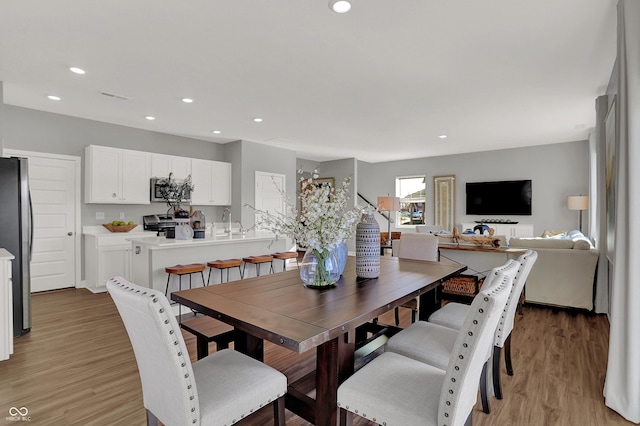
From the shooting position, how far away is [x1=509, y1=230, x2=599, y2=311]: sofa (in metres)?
3.88

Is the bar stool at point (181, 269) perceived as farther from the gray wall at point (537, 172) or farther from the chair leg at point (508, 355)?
the gray wall at point (537, 172)

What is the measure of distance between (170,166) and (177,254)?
8.64 feet

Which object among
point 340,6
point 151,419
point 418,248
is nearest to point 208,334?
point 151,419

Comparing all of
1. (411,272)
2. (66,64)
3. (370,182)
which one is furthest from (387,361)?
(370,182)

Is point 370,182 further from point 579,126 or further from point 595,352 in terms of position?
point 595,352

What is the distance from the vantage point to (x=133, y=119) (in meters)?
5.20

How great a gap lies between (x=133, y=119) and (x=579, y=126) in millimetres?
7282

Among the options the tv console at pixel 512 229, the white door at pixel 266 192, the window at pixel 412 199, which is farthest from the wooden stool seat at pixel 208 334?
the window at pixel 412 199

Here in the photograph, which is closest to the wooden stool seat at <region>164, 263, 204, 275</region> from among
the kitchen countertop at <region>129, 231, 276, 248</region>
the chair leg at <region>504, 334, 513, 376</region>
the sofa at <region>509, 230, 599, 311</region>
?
the kitchen countertop at <region>129, 231, 276, 248</region>

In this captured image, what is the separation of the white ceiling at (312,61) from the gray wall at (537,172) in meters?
1.95

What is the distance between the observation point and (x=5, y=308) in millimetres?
2588

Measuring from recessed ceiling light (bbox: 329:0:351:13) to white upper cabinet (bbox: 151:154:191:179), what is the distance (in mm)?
4518

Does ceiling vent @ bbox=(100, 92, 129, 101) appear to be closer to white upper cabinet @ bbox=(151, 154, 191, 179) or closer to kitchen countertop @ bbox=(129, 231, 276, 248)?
white upper cabinet @ bbox=(151, 154, 191, 179)

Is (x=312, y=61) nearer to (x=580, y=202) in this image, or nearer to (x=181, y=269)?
(x=181, y=269)
